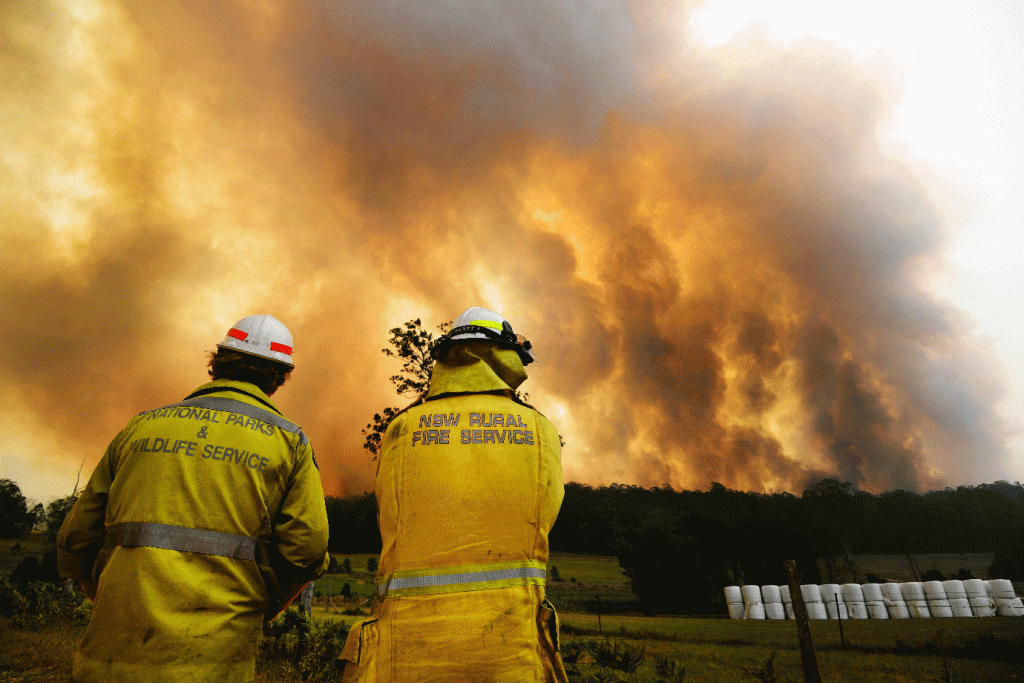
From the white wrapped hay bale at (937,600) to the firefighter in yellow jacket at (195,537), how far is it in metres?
54.4

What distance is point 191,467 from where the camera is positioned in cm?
289

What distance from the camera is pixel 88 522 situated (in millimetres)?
3062

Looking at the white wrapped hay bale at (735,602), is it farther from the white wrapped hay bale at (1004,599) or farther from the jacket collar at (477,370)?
the jacket collar at (477,370)

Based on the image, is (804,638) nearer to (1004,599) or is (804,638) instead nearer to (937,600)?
(937,600)

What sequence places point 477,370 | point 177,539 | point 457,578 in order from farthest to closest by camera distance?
point 477,370
point 177,539
point 457,578

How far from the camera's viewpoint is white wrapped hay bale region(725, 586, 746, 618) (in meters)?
46.1

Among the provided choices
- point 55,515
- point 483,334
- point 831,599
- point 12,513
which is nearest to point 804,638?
point 483,334

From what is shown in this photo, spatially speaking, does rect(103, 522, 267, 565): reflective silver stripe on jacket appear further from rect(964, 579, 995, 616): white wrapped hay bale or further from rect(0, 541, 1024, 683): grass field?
rect(964, 579, 995, 616): white wrapped hay bale

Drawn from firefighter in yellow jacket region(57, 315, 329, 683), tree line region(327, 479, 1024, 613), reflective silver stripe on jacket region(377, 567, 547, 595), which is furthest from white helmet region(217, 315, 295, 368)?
tree line region(327, 479, 1024, 613)

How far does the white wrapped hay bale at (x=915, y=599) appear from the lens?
41.2m

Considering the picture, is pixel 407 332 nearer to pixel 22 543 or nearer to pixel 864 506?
pixel 22 543

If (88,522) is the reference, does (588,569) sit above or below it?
below

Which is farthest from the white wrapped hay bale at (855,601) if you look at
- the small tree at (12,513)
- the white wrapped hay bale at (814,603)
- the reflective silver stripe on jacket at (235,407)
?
the small tree at (12,513)

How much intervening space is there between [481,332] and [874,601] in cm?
5329
